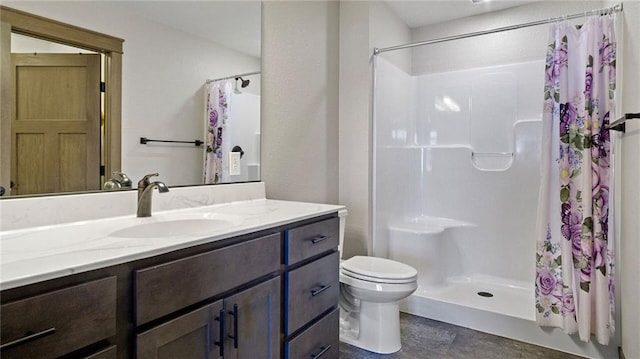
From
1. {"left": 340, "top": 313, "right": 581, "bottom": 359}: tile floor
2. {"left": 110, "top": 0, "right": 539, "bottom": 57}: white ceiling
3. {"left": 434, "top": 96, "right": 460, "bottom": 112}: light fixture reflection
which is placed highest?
{"left": 110, "top": 0, "right": 539, "bottom": 57}: white ceiling

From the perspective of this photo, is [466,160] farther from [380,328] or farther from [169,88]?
[169,88]

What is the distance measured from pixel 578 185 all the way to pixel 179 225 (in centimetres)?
203

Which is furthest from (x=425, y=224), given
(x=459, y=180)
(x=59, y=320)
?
(x=59, y=320)

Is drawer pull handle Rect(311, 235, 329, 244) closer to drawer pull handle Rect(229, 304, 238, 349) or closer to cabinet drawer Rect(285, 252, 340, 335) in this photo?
cabinet drawer Rect(285, 252, 340, 335)

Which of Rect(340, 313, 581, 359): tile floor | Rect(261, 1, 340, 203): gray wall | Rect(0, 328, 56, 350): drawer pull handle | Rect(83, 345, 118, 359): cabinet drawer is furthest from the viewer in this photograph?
Rect(261, 1, 340, 203): gray wall

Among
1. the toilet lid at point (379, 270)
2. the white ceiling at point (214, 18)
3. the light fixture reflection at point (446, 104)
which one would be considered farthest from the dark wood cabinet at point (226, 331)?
the light fixture reflection at point (446, 104)

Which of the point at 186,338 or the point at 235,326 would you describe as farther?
the point at 235,326

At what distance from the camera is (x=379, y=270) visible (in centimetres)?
197

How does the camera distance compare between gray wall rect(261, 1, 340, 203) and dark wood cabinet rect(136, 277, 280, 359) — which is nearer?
dark wood cabinet rect(136, 277, 280, 359)

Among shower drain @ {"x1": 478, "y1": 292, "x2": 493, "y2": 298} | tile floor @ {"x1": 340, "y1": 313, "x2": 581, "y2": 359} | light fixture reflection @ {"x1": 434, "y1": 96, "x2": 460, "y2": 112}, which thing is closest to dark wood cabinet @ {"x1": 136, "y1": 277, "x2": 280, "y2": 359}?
tile floor @ {"x1": 340, "y1": 313, "x2": 581, "y2": 359}

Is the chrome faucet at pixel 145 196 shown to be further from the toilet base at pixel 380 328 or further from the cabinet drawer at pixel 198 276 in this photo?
the toilet base at pixel 380 328

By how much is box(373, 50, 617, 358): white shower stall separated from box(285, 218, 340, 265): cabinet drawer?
0.98 meters

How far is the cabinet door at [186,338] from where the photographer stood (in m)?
0.85

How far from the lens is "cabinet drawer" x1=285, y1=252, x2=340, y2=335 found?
133 centimetres
